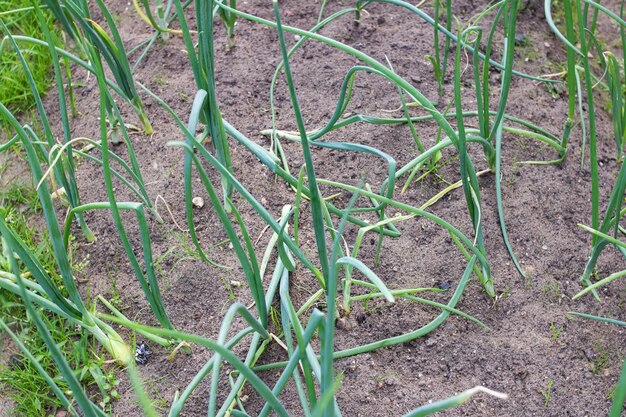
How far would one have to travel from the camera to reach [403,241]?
5.94 feet

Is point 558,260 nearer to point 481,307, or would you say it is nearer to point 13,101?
point 481,307

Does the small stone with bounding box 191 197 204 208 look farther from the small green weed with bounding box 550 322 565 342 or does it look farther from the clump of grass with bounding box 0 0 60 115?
the small green weed with bounding box 550 322 565 342

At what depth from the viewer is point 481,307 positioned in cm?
168

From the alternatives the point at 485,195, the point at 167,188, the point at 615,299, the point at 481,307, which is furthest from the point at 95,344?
the point at 615,299

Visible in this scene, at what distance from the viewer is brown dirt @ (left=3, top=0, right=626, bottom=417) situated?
61.5 inches

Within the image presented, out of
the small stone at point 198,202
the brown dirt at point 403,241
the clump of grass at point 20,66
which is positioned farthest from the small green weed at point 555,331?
the clump of grass at point 20,66

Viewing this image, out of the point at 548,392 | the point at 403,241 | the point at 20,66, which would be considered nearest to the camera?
the point at 548,392

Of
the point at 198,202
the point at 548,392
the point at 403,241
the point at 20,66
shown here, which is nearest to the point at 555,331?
the point at 548,392

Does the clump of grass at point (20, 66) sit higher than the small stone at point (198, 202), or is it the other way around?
the clump of grass at point (20, 66)

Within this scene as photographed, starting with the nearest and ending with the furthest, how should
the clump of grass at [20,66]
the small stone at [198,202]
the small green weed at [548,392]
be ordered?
1. the small green weed at [548,392]
2. the small stone at [198,202]
3. the clump of grass at [20,66]

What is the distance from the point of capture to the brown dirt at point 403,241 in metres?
1.56

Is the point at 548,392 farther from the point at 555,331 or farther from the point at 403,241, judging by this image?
the point at 403,241

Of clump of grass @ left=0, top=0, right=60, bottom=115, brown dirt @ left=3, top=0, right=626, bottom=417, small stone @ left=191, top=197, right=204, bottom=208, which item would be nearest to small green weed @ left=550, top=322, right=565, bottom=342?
brown dirt @ left=3, top=0, right=626, bottom=417

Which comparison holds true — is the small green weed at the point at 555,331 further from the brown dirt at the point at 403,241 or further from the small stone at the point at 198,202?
the small stone at the point at 198,202
